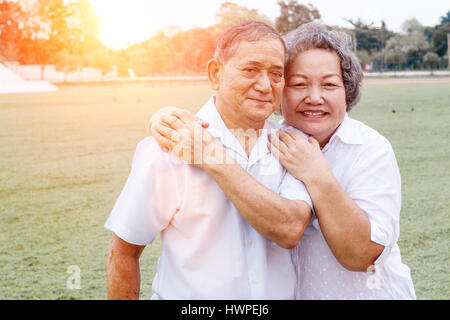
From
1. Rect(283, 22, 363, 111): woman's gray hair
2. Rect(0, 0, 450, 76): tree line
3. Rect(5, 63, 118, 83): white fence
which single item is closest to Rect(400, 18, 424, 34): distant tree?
Rect(0, 0, 450, 76): tree line

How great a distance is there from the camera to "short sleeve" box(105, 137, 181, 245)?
6.30 ft

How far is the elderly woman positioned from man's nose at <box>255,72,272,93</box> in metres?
0.28

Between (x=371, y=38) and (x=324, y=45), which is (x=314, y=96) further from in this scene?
(x=371, y=38)

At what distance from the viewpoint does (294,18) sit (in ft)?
62.4

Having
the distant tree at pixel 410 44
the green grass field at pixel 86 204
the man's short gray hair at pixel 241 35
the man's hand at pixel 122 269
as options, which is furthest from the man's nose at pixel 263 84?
the distant tree at pixel 410 44

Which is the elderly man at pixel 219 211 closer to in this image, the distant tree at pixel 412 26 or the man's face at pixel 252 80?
the man's face at pixel 252 80

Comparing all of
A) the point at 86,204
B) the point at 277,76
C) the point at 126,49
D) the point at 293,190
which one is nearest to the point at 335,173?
the point at 293,190

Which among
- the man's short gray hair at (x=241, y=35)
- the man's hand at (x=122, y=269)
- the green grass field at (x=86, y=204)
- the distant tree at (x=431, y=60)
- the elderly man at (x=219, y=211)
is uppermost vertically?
the distant tree at (x=431, y=60)

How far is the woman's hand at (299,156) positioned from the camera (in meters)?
2.04

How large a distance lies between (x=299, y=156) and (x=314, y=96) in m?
0.32

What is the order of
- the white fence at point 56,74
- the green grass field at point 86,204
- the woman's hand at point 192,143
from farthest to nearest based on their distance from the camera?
the white fence at point 56,74, the green grass field at point 86,204, the woman's hand at point 192,143

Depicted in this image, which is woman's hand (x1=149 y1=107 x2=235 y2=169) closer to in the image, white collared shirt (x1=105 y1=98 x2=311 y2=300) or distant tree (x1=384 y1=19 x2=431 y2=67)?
white collared shirt (x1=105 y1=98 x2=311 y2=300)

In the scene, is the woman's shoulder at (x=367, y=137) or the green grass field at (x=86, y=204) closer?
the woman's shoulder at (x=367, y=137)

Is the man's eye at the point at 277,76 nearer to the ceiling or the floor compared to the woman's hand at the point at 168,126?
nearer to the ceiling
